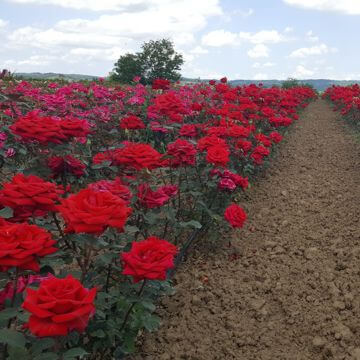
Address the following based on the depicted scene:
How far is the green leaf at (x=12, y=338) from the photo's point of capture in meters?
1.53

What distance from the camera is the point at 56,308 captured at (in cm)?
127

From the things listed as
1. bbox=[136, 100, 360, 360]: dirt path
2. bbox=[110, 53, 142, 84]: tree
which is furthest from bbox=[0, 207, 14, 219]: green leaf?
bbox=[110, 53, 142, 84]: tree

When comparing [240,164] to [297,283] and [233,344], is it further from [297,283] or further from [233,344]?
[233,344]

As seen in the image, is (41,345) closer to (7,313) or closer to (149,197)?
(7,313)

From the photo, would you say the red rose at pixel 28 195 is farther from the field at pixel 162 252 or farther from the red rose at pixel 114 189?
the red rose at pixel 114 189

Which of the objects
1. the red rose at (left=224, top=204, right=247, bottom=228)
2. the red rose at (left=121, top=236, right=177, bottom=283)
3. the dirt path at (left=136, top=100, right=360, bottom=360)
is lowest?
the dirt path at (left=136, top=100, right=360, bottom=360)

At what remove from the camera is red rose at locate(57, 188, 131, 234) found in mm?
1505

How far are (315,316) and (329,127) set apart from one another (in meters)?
10.9

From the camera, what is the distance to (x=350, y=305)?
11.2ft

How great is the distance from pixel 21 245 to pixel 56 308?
0.98ft

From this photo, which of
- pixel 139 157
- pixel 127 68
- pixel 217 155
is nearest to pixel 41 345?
pixel 139 157

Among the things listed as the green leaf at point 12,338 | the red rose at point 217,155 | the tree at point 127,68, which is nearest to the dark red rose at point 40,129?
the green leaf at point 12,338

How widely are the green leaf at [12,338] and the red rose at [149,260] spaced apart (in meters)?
0.42

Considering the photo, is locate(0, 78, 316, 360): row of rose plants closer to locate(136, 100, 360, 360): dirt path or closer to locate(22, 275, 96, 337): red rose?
locate(22, 275, 96, 337): red rose
